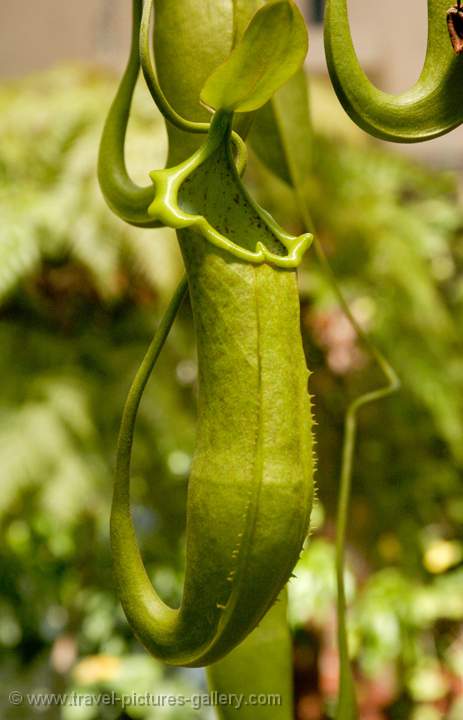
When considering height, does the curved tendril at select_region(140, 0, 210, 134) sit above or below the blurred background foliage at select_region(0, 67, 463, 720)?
above

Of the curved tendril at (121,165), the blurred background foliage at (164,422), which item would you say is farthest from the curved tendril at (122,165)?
the blurred background foliage at (164,422)

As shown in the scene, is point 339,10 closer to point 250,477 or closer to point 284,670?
point 250,477

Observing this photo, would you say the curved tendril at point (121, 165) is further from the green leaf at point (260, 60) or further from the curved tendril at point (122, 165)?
the green leaf at point (260, 60)

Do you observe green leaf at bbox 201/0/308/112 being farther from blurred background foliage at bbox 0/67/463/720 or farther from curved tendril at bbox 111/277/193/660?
blurred background foliage at bbox 0/67/463/720

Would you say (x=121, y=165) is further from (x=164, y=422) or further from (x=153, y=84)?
(x=164, y=422)

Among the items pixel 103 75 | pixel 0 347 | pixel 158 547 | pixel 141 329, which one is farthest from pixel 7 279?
pixel 103 75

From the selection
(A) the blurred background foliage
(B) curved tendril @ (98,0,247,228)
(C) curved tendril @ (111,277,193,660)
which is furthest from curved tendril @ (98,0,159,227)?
(A) the blurred background foliage

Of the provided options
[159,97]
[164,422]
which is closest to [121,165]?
[159,97]
